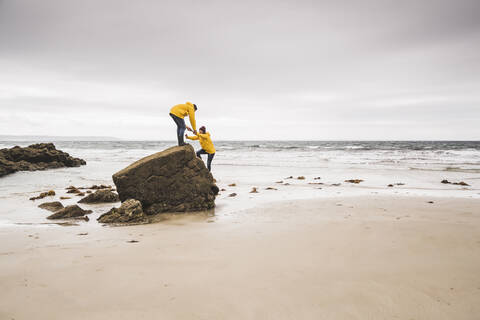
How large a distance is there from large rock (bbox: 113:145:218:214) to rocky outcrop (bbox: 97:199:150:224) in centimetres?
53

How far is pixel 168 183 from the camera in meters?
6.84

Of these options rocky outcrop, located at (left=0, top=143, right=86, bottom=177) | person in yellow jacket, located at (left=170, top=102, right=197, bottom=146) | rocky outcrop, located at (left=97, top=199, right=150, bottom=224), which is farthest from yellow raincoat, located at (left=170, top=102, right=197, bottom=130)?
rocky outcrop, located at (left=0, top=143, right=86, bottom=177)

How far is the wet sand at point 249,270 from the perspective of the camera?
239cm

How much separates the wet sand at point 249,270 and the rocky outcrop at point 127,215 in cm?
57

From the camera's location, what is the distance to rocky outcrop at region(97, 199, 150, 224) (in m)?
5.78

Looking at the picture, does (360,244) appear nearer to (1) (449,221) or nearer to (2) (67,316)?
(1) (449,221)

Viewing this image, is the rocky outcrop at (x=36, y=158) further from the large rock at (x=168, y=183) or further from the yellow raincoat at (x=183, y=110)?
the large rock at (x=168, y=183)

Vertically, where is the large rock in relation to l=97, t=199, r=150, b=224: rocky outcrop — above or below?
above

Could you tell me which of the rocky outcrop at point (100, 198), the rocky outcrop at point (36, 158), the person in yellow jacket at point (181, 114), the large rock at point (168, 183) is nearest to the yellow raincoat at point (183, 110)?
the person in yellow jacket at point (181, 114)

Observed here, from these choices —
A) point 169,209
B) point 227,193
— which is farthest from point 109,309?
point 227,193

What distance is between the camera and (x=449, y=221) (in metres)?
5.16

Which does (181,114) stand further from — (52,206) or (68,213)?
(52,206)

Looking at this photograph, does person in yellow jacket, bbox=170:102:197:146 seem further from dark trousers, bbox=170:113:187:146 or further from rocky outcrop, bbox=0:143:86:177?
rocky outcrop, bbox=0:143:86:177

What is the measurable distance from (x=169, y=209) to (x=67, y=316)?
4.53 metres
